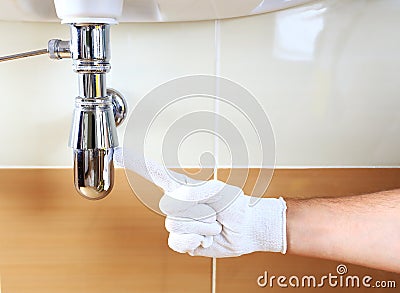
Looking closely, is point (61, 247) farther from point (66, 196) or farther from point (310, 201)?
point (310, 201)

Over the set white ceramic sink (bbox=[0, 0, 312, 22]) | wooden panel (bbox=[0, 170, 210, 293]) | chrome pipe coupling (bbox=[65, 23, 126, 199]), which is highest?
white ceramic sink (bbox=[0, 0, 312, 22])

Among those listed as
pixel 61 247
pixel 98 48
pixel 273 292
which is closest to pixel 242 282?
pixel 273 292

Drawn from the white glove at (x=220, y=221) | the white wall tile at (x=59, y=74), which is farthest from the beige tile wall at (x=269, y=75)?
the white glove at (x=220, y=221)

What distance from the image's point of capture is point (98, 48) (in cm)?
60

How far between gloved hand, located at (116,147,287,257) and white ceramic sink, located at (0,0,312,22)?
0.18 meters

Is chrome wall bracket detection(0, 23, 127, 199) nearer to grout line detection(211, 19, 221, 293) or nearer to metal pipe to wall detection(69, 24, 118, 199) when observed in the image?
metal pipe to wall detection(69, 24, 118, 199)

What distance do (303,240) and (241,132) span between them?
18 centimetres

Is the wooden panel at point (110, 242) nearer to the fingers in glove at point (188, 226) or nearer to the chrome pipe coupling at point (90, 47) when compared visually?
the fingers in glove at point (188, 226)

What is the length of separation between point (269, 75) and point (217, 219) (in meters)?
→ 0.23

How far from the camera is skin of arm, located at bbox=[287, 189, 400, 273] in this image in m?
0.75

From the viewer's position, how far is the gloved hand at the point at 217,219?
68 cm

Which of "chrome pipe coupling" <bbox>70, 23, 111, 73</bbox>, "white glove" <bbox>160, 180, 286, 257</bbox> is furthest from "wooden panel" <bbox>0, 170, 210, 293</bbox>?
"chrome pipe coupling" <bbox>70, 23, 111, 73</bbox>

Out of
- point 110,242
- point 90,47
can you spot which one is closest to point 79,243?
point 110,242

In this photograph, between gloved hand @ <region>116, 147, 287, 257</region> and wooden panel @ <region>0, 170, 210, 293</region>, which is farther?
wooden panel @ <region>0, 170, 210, 293</region>
